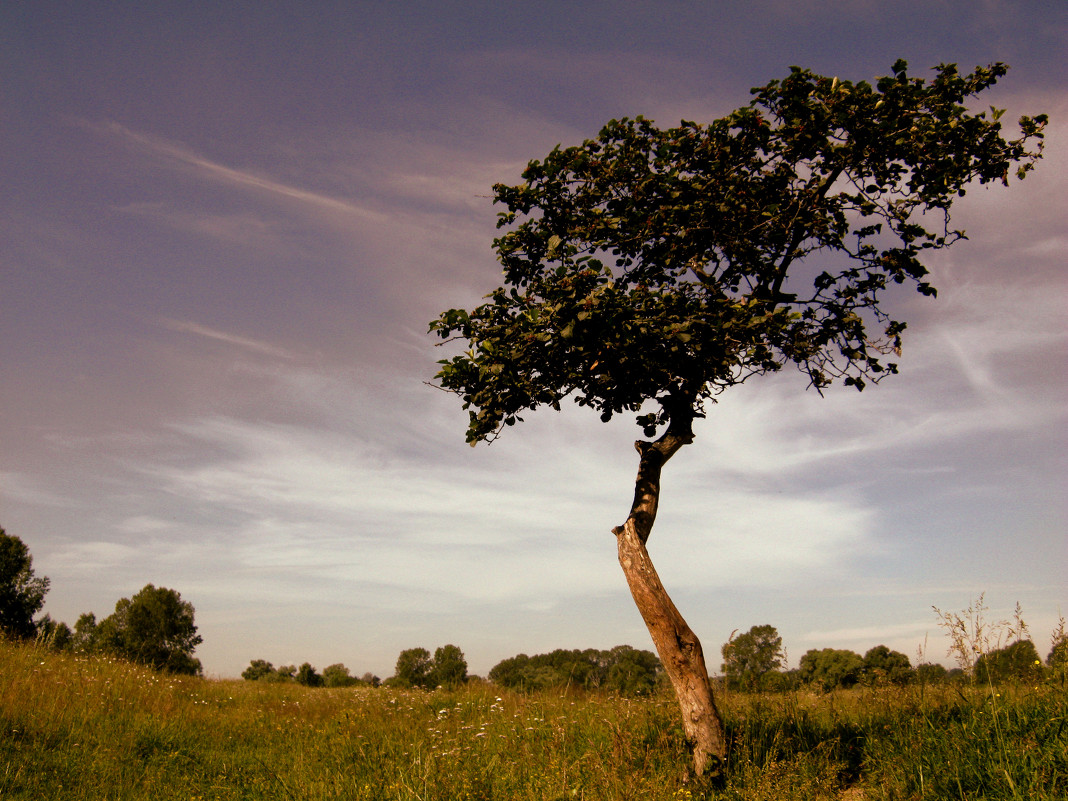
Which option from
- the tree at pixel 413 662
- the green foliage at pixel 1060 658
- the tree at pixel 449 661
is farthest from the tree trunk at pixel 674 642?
the tree at pixel 413 662

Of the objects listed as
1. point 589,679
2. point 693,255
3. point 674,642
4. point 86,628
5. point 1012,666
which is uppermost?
point 693,255

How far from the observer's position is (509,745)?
812 centimetres

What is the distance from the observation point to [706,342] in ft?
24.2

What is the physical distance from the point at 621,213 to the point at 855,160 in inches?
128

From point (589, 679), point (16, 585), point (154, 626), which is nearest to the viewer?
point (589, 679)

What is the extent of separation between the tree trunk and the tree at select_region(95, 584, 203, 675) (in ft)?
139

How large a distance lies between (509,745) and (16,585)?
120 feet

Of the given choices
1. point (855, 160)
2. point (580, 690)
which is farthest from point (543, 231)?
point (580, 690)

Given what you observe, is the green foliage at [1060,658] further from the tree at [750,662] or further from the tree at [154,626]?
the tree at [154,626]

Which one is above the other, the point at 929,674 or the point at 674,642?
the point at 674,642

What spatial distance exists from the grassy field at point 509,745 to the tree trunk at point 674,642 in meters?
0.32

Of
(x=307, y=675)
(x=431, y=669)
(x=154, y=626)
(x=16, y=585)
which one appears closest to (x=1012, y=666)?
(x=431, y=669)

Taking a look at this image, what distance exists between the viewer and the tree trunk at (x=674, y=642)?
6.58m

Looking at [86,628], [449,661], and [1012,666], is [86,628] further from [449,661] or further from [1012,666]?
[1012,666]
